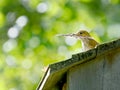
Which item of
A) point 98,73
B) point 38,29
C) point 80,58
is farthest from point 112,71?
point 38,29

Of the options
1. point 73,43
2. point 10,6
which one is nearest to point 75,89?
point 73,43

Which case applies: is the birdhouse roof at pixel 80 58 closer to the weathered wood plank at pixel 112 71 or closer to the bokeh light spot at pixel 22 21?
the weathered wood plank at pixel 112 71

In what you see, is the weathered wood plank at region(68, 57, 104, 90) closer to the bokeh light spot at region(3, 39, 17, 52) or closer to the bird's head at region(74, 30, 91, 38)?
the bird's head at region(74, 30, 91, 38)

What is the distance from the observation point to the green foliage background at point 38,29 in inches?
497

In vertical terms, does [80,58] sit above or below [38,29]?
below

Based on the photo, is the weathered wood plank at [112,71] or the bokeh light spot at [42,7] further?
the bokeh light spot at [42,7]

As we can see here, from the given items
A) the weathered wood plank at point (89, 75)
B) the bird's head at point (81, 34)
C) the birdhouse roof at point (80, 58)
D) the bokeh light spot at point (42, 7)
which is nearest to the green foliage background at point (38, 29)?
the bokeh light spot at point (42, 7)

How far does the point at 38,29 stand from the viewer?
509 inches

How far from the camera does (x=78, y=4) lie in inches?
503

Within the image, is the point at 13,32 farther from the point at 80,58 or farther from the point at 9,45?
the point at 80,58

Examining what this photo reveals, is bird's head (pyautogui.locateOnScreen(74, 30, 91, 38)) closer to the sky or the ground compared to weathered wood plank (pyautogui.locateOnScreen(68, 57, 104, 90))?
closer to the sky

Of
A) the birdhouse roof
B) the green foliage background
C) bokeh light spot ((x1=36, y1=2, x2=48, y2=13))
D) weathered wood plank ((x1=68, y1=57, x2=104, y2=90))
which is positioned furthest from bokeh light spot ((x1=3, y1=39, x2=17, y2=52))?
the birdhouse roof

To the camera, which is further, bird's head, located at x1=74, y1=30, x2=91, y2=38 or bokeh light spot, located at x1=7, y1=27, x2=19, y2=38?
bokeh light spot, located at x1=7, y1=27, x2=19, y2=38

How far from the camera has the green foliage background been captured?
1263 cm
